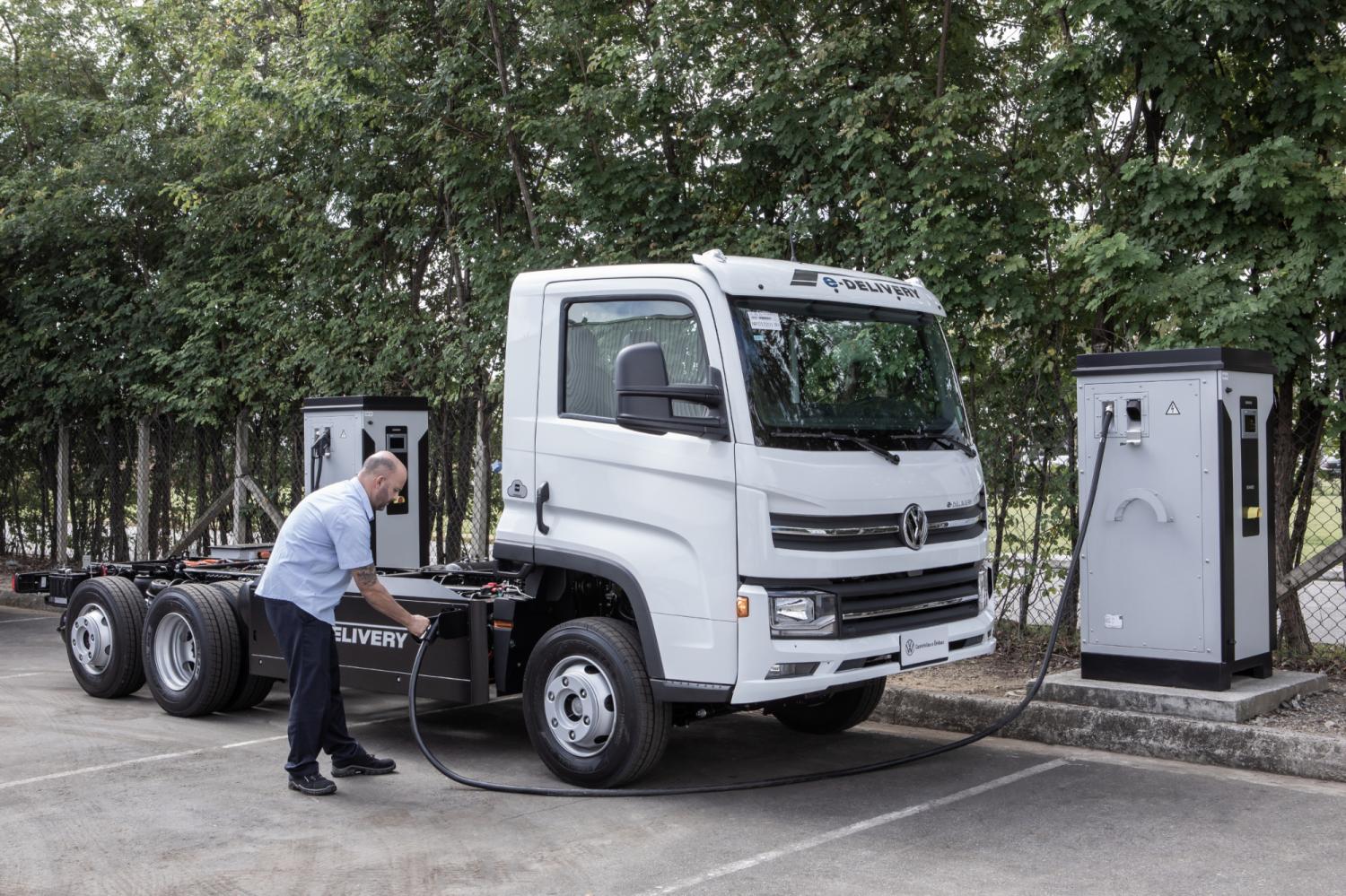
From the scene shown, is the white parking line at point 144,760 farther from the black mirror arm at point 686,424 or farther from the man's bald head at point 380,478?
the black mirror arm at point 686,424

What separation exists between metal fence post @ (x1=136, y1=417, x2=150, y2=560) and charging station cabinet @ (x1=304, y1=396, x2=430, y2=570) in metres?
6.16

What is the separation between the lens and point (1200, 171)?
8.30 metres

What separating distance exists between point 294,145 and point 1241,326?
9.28 m

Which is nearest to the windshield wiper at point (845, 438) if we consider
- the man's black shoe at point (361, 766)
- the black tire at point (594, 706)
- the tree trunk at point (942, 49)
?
the black tire at point (594, 706)

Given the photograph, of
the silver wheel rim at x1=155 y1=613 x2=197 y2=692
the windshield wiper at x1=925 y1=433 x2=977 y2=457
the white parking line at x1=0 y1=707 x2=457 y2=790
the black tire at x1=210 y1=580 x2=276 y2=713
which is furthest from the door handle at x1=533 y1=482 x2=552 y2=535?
the silver wheel rim at x1=155 y1=613 x2=197 y2=692

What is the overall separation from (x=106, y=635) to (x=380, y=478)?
3.63m

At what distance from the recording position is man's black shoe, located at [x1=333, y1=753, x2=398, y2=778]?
6.56 metres

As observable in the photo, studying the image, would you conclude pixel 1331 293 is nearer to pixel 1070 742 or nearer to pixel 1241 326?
pixel 1241 326

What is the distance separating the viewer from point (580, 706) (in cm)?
626

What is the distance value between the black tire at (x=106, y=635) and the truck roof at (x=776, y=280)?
154 inches

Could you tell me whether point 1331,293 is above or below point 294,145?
below

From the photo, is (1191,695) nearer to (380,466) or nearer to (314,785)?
(380,466)

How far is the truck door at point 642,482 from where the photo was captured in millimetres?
5785

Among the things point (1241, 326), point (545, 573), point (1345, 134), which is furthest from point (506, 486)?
point (1345, 134)
